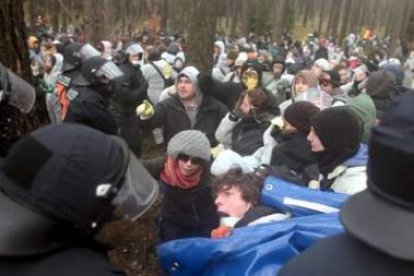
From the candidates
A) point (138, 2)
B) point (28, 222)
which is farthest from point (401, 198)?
point (138, 2)

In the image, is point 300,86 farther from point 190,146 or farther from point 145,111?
point 190,146

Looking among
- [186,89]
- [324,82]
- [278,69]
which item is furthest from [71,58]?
[278,69]

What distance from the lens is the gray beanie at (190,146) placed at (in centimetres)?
338

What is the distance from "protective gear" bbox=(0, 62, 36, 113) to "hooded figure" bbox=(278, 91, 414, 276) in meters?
1.72

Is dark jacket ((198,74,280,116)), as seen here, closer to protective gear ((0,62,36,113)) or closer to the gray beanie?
the gray beanie

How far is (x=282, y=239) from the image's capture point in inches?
85.7

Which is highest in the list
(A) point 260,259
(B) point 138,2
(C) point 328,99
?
(A) point 260,259

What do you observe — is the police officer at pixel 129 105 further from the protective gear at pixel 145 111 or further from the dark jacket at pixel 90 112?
the dark jacket at pixel 90 112

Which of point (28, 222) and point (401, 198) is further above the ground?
point (401, 198)

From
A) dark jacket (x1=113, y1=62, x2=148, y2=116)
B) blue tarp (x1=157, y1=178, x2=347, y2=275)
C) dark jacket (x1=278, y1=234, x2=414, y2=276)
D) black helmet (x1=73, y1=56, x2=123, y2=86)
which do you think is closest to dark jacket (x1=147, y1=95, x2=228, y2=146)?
dark jacket (x1=113, y1=62, x2=148, y2=116)

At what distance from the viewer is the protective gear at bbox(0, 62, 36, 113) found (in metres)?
2.45

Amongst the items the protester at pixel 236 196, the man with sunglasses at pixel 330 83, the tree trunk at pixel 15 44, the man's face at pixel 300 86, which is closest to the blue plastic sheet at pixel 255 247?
the protester at pixel 236 196

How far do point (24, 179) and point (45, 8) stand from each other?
33442 millimetres

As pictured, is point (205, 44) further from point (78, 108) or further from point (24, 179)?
point (24, 179)
